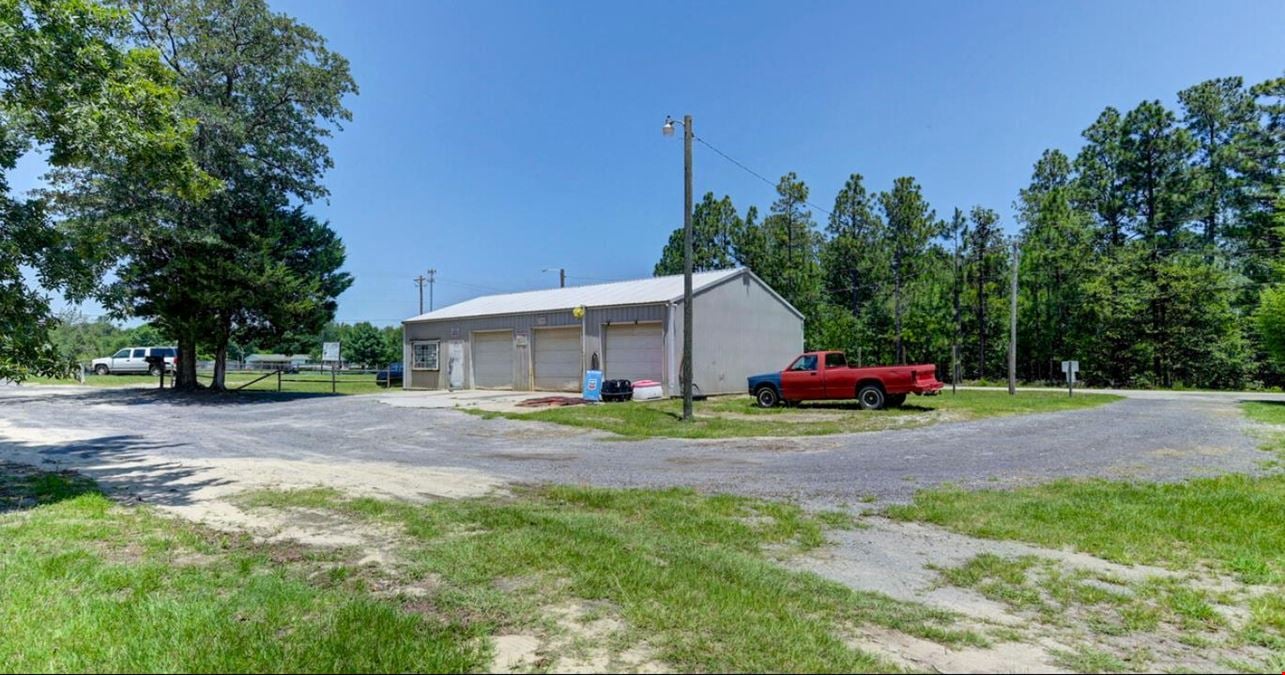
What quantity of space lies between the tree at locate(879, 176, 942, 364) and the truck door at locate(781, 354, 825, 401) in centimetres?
2327

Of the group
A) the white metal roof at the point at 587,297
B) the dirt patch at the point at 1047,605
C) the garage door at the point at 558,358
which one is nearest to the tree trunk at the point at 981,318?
the white metal roof at the point at 587,297

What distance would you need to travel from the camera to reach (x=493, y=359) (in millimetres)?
26625

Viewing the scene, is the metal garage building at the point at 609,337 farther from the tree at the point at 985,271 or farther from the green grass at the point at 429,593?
the tree at the point at 985,271

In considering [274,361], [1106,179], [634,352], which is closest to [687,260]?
[634,352]

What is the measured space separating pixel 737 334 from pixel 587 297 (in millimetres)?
6468

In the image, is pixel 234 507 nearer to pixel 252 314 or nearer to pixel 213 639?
pixel 213 639

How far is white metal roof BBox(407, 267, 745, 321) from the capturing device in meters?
22.4

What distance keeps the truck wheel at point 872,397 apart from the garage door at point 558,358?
10885 mm

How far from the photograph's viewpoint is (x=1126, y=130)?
121 feet

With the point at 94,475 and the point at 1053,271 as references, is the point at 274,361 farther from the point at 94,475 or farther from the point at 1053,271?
the point at 1053,271

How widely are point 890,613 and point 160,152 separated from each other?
28.9ft

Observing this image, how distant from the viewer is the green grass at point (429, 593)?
2.96 m

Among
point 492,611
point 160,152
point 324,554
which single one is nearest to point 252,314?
point 160,152

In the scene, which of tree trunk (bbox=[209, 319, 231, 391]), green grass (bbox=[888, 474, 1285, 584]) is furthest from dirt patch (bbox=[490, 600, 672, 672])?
tree trunk (bbox=[209, 319, 231, 391])
